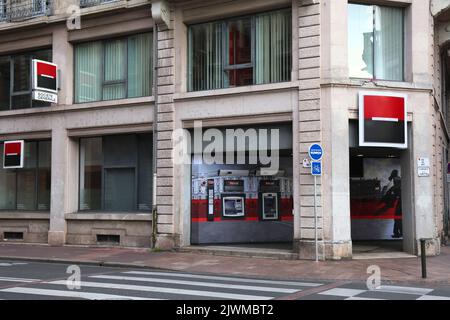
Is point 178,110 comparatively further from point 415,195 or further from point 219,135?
point 415,195

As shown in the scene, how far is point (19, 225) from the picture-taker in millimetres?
20172

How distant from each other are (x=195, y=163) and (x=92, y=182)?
14.1 ft

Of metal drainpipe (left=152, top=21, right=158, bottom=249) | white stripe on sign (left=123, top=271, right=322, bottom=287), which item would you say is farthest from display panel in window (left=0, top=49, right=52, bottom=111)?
white stripe on sign (left=123, top=271, right=322, bottom=287)

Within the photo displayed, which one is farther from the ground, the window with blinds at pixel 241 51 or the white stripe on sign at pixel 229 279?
the window with blinds at pixel 241 51

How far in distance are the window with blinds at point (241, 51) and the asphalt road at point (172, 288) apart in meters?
6.91

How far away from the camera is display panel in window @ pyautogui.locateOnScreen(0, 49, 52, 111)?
20688 millimetres

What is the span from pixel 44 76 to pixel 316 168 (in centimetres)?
1029

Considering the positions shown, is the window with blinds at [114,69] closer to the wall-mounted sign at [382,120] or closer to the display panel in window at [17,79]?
the display panel in window at [17,79]

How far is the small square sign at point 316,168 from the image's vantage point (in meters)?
14.8

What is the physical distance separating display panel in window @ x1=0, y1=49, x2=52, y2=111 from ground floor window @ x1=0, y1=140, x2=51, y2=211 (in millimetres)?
1574

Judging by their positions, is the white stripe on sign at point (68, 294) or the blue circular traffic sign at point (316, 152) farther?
the blue circular traffic sign at point (316, 152)

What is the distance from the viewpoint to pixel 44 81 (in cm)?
1892

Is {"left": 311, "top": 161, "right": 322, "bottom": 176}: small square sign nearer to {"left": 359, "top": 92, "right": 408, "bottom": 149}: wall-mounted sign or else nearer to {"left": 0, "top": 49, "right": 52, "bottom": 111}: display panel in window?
{"left": 359, "top": 92, "right": 408, "bottom": 149}: wall-mounted sign

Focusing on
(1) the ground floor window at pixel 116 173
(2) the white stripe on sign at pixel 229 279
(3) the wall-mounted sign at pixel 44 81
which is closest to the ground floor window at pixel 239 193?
(1) the ground floor window at pixel 116 173
